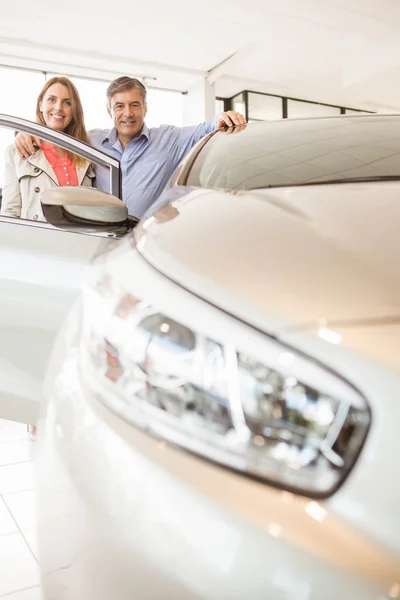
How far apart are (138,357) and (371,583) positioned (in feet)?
0.96

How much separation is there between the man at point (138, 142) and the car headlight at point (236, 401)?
1.62m

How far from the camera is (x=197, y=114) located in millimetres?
9664

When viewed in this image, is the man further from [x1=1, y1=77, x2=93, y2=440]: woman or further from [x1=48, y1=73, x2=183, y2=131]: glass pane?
[x1=48, y1=73, x2=183, y2=131]: glass pane

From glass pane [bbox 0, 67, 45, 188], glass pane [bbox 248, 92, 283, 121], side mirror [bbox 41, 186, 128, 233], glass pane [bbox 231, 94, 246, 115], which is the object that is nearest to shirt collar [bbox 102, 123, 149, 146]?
side mirror [bbox 41, 186, 128, 233]

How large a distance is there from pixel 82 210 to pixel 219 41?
7.55 metres

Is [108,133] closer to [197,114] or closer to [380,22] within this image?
[380,22]

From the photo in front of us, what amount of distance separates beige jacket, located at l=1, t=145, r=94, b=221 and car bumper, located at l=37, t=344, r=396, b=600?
1.29 meters

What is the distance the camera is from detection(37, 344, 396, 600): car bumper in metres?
0.44

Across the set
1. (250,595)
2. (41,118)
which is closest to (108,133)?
(41,118)

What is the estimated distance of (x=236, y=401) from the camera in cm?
53

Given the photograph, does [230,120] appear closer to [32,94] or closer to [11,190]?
[11,190]

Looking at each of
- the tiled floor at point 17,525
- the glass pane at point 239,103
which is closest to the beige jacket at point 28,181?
the tiled floor at point 17,525

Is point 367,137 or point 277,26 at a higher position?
point 277,26

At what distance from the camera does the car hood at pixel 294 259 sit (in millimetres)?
523
